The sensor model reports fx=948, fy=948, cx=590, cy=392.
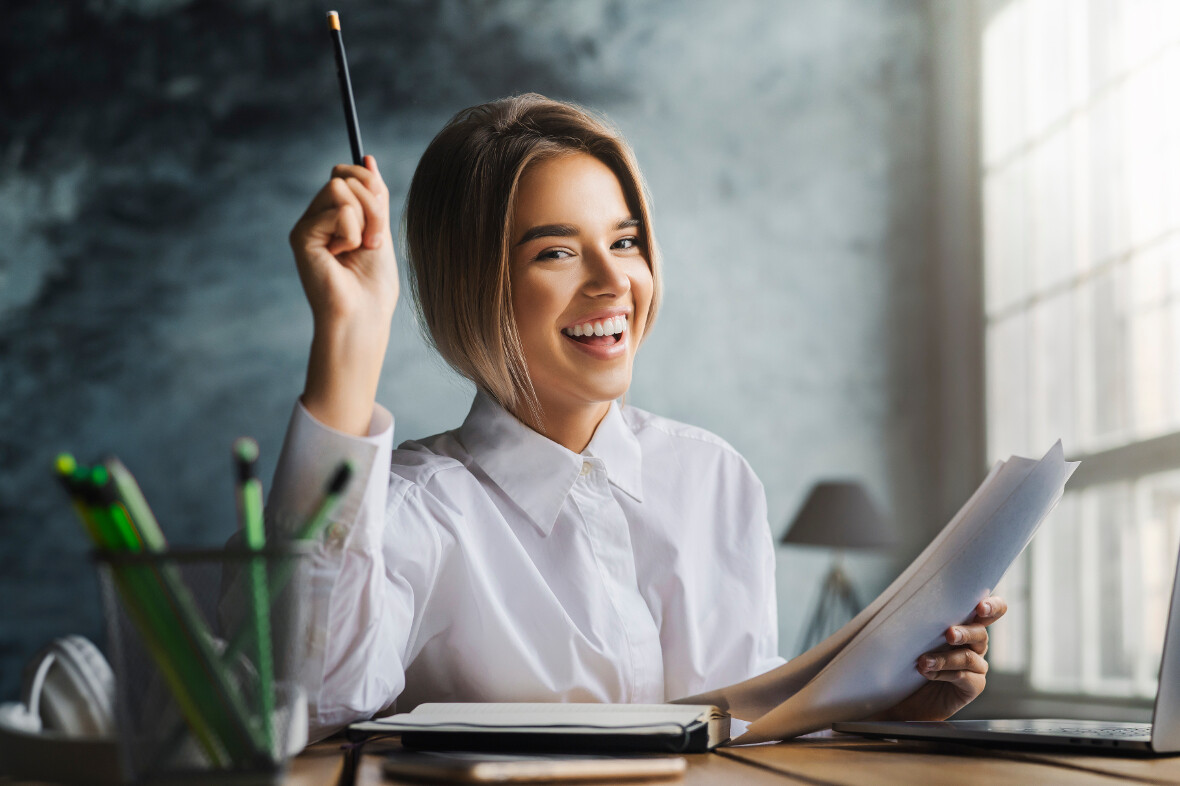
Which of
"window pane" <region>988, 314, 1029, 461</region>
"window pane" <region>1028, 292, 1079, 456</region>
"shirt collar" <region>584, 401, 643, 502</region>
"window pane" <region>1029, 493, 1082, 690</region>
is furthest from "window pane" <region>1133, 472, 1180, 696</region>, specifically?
"shirt collar" <region>584, 401, 643, 502</region>

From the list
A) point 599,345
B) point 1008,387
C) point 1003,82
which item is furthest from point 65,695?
point 1003,82

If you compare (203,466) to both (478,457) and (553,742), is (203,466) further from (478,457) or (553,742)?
(553,742)

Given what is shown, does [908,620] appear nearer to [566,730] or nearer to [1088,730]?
[1088,730]

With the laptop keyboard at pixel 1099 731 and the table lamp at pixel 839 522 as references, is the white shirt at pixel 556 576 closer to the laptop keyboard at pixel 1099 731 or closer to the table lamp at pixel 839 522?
the laptop keyboard at pixel 1099 731

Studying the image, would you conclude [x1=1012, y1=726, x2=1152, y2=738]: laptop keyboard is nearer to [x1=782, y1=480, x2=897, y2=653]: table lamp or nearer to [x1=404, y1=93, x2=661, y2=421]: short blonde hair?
[x1=404, y1=93, x2=661, y2=421]: short blonde hair

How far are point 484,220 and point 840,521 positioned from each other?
2.48m

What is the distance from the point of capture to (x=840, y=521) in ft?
10.8

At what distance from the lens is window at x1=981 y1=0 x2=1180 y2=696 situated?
275 centimetres

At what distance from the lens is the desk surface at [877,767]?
57cm

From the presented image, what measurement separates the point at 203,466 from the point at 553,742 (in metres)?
3.20

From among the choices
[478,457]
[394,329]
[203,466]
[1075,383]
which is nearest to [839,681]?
[478,457]

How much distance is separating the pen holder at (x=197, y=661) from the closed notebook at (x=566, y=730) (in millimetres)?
229

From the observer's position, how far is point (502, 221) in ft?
3.67

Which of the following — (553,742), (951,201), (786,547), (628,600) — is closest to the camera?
(553,742)
